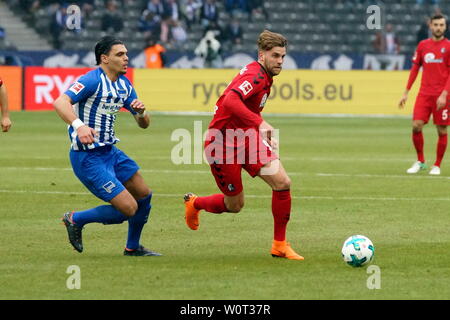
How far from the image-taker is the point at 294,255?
9344 millimetres

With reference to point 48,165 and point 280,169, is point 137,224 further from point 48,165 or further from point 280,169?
point 48,165

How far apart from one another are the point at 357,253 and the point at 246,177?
26.6 ft

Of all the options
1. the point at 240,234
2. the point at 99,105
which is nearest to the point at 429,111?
the point at 240,234

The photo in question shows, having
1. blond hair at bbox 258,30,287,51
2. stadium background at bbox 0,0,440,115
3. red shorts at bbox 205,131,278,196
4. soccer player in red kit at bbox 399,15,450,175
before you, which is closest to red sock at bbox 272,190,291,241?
red shorts at bbox 205,131,278,196

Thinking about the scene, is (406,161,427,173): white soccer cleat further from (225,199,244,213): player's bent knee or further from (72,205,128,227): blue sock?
(72,205,128,227): blue sock

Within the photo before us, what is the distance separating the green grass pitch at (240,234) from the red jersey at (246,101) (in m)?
1.19

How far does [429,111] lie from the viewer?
1730 centimetres

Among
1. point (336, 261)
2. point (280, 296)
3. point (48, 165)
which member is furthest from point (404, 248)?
point (48, 165)

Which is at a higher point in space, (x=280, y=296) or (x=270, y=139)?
(x=270, y=139)

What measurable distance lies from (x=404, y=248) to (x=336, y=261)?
104 cm

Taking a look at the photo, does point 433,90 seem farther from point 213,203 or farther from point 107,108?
point 107,108

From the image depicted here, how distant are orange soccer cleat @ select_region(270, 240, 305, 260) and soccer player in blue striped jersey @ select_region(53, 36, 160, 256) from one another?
1.06 m

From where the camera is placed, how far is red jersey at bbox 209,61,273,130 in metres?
9.17
